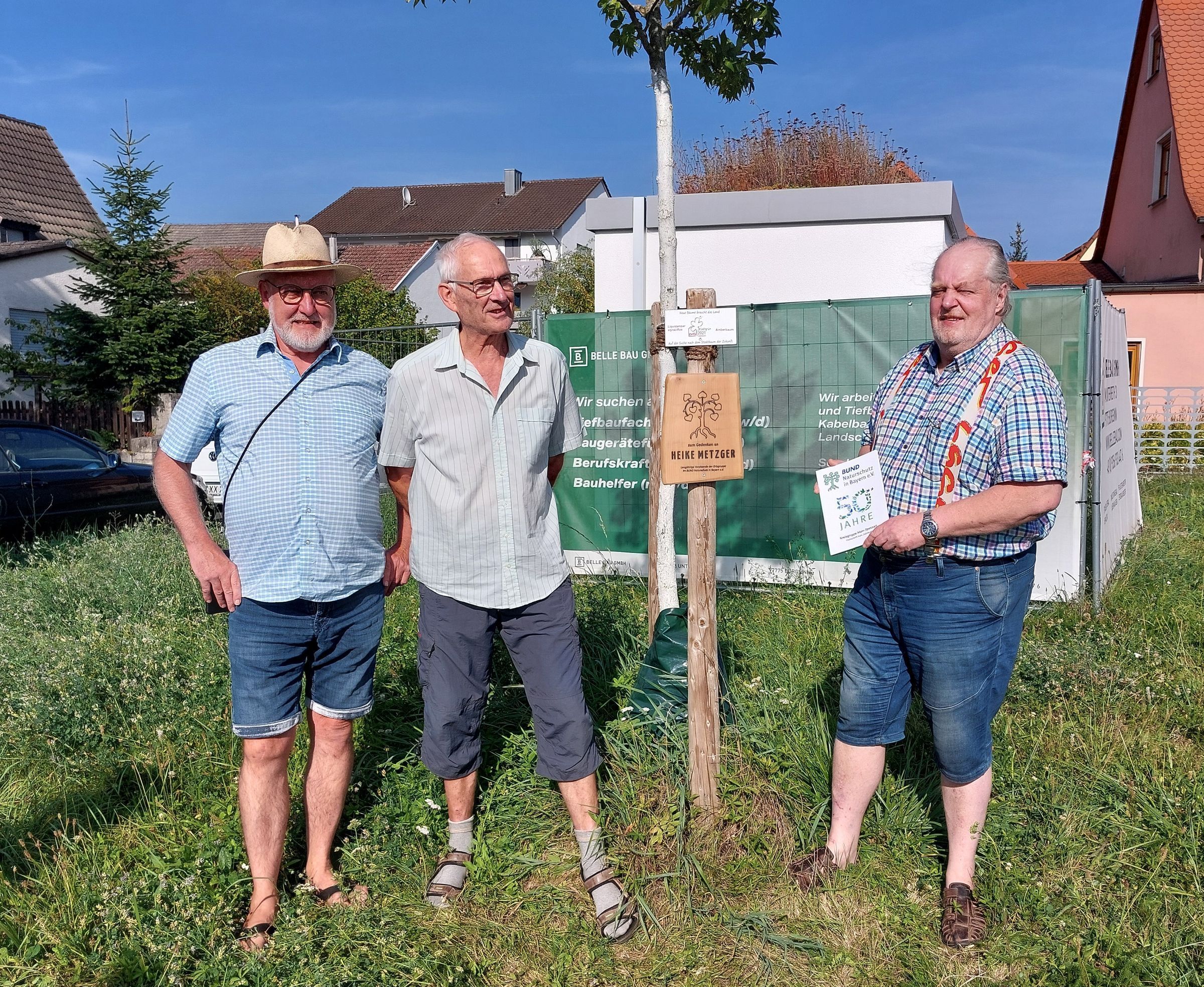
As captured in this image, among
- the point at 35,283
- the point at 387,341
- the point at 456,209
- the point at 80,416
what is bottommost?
the point at 80,416

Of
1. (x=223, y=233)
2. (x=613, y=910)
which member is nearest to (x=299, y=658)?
(x=613, y=910)

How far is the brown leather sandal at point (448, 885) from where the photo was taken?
10.6 ft

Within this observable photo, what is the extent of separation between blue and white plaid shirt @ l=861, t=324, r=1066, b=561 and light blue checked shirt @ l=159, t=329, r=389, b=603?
1.71 metres

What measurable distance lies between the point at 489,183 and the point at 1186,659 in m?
59.0

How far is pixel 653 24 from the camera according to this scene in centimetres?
428

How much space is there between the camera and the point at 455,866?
3297 mm

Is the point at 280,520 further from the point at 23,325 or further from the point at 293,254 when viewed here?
the point at 23,325

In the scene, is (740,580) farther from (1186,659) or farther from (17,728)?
(17,728)

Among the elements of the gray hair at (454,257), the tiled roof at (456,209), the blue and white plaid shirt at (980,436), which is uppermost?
the tiled roof at (456,209)

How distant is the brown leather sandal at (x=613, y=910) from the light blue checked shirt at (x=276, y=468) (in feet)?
3.98

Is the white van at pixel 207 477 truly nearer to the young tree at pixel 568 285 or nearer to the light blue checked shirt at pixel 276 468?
the light blue checked shirt at pixel 276 468

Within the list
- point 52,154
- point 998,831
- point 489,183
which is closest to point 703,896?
point 998,831

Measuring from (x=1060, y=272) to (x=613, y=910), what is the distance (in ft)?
87.2

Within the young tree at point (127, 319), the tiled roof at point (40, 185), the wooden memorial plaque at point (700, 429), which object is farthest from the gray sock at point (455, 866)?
the tiled roof at point (40, 185)
